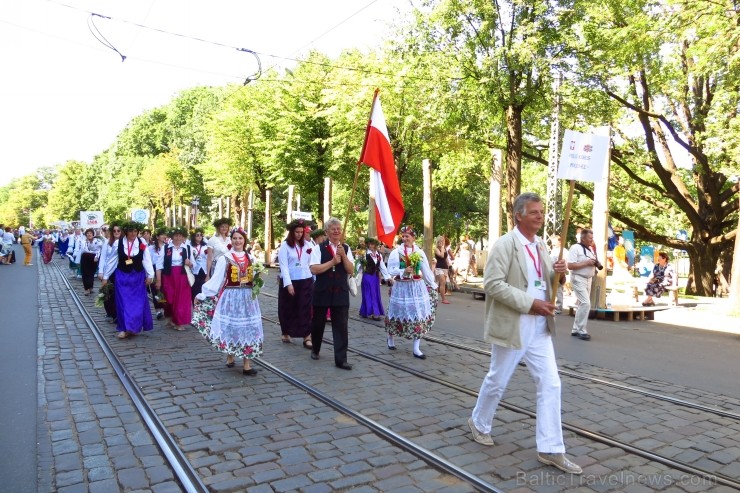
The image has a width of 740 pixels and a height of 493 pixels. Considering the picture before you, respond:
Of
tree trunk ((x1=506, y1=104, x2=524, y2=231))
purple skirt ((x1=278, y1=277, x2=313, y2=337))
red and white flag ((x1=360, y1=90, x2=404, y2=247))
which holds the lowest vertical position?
purple skirt ((x1=278, y1=277, x2=313, y2=337))

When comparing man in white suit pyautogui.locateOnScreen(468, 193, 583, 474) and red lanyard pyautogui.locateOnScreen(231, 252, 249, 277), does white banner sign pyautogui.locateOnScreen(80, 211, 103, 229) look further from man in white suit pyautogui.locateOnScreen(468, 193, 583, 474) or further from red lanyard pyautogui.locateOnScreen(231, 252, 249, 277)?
man in white suit pyautogui.locateOnScreen(468, 193, 583, 474)

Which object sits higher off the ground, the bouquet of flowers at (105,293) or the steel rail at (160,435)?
the bouquet of flowers at (105,293)

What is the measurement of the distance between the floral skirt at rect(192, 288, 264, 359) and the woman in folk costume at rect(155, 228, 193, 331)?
4.00 meters

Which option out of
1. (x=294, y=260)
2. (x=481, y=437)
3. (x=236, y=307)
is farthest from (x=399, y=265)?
(x=481, y=437)

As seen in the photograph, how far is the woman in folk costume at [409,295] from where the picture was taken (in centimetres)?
874

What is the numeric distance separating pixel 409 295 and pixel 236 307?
8.89 ft

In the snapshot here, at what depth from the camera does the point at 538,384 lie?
177 inches

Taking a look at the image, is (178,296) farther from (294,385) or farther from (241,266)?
(294,385)

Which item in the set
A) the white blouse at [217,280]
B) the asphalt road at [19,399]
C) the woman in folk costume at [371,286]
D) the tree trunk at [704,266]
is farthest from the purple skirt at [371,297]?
the tree trunk at [704,266]

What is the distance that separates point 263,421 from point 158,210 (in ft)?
225

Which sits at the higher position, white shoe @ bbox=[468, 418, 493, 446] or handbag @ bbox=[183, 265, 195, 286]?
handbag @ bbox=[183, 265, 195, 286]

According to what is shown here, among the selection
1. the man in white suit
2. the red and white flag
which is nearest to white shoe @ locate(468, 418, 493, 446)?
the man in white suit

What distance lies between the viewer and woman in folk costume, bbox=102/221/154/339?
9.81 meters

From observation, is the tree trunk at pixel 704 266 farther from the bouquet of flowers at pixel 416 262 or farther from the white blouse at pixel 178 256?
the white blouse at pixel 178 256
